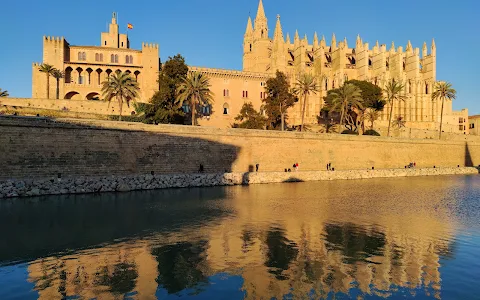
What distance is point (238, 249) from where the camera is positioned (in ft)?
40.3

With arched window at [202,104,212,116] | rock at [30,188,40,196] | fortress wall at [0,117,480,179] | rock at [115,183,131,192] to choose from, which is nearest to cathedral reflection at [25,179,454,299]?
rock at [115,183,131,192]

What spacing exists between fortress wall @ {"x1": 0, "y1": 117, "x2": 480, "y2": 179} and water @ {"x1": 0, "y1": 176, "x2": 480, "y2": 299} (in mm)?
4706

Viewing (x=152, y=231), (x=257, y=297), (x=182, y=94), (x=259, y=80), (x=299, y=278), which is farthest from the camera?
(x=259, y=80)

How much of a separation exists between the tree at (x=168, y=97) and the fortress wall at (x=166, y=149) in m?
11.7

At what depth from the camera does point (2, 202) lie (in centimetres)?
2186

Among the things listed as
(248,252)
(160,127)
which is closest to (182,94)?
(160,127)

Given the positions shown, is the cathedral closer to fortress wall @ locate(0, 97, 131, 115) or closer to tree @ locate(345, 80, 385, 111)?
tree @ locate(345, 80, 385, 111)

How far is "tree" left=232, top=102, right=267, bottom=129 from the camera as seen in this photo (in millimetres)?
51366

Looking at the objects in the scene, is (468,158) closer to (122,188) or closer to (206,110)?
(206,110)

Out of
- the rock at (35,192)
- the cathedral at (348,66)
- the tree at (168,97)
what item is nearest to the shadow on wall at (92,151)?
the rock at (35,192)

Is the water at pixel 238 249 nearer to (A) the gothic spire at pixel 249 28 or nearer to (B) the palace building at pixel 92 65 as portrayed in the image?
(B) the palace building at pixel 92 65

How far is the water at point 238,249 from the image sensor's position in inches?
352

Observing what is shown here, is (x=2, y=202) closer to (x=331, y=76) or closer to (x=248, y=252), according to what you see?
(x=248, y=252)

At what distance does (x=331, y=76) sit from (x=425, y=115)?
20.0 m
